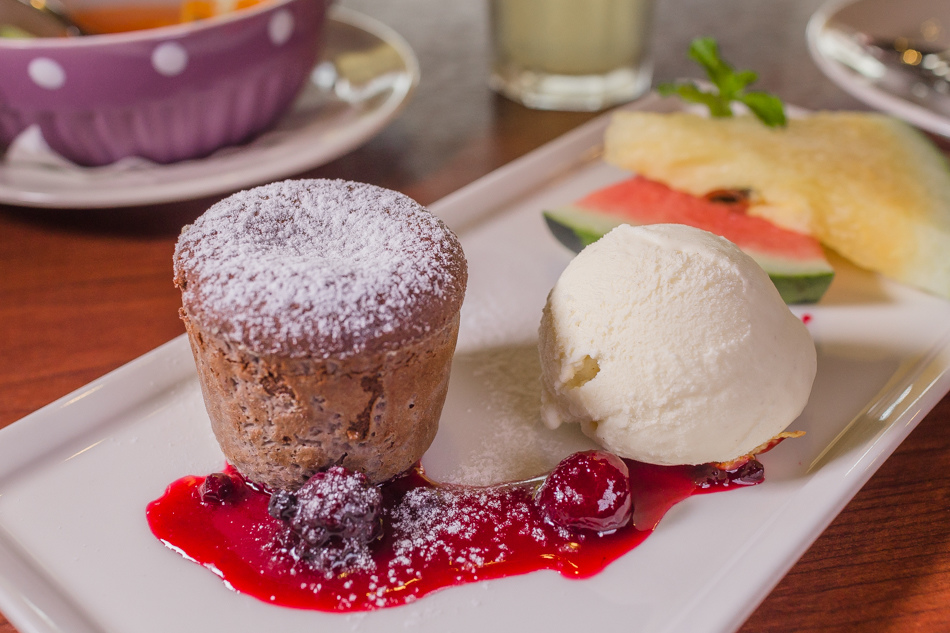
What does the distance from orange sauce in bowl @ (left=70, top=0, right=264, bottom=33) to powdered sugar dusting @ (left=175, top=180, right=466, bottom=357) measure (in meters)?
1.05

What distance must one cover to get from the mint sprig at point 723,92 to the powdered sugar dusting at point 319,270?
95cm

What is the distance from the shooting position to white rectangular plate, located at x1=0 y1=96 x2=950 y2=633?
937mm

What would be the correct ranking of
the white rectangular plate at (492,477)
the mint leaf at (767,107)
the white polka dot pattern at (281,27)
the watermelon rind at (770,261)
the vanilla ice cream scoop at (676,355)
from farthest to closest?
1. the mint leaf at (767,107)
2. the white polka dot pattern at (281,27)
3. the watermelon rind at (770,261)
4. the vanilla ice cream scoop at (676,355)
5. the white rectangular plate at (492,477)

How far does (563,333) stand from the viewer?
1.21m

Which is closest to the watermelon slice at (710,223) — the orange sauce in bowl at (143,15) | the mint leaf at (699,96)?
the mint leaf at (699,96)

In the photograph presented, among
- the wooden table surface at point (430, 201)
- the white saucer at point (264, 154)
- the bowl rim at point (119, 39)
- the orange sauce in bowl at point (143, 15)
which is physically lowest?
the wooden table surface at point (430, 201)

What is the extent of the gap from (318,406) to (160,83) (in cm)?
94

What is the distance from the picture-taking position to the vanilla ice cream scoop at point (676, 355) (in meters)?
1.12

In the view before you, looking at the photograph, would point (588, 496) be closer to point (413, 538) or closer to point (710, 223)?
point (413, 538)

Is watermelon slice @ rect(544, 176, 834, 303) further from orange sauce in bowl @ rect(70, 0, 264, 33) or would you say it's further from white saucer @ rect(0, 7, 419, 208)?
orange sauce in bowl @ rect(70, 0, 264, 33)

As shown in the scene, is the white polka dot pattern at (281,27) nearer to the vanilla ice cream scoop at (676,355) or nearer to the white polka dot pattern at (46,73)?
the white polka dot pattern at (46,73)

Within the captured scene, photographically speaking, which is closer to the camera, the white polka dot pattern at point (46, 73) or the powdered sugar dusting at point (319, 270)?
the powdered sugar dusting at point (319, 270)

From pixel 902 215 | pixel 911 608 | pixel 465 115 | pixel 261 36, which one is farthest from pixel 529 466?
pixel 465 115

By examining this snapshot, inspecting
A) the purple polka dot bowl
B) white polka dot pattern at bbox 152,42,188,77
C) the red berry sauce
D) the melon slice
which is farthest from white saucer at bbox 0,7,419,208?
the red berry sauce
